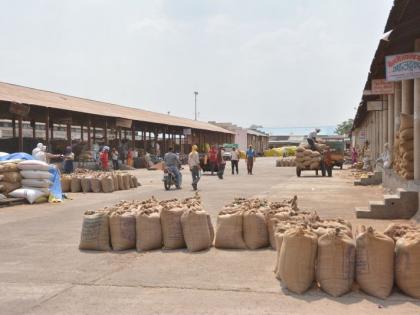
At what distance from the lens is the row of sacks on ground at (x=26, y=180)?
14680mm

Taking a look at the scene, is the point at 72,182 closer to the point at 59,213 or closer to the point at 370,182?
the point at 59,213

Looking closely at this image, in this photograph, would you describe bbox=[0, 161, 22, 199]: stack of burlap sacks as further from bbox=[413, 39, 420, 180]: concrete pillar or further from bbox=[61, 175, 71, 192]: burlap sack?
bbox=[413, 39, 420, 180]: concrete pillar

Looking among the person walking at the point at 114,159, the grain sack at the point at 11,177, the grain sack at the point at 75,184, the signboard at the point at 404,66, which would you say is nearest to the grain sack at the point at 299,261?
the signboard at the point at 404,66

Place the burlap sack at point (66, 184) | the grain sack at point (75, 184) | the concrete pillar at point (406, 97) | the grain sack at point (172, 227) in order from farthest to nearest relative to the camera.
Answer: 1. the burlap sack at point (66, 184)
2. the grain sack at point (75, 184)
3. the concrete pillar at point (406, 97)
4. the grain sack at point (172, 227)

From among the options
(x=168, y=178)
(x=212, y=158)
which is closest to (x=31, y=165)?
(x=168, y=178)

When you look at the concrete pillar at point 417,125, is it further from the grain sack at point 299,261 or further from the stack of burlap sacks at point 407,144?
the grain sack at point 299,261

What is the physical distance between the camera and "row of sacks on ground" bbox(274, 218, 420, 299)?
538cm

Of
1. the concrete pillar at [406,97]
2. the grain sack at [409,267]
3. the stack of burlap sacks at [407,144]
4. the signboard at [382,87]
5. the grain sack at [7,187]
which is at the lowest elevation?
the grain sack at [409,267]

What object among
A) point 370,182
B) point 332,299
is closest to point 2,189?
point 332,299

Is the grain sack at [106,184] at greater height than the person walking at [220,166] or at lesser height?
lesser

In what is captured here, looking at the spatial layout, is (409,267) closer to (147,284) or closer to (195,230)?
(147,284)

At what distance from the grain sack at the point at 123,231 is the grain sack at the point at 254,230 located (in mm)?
1658

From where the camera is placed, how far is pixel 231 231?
7.62 meters

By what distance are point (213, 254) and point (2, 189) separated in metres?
9.23
